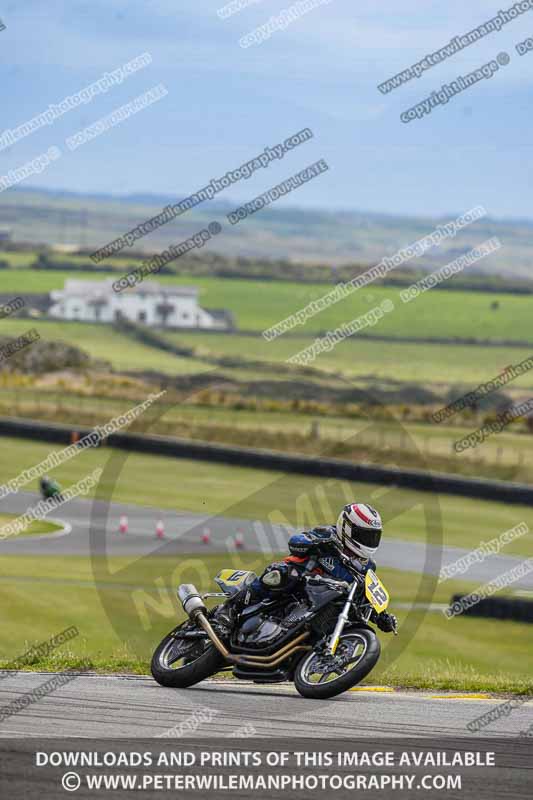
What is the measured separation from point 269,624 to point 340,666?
0.76m

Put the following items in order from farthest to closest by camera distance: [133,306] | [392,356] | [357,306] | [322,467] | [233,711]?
[357,306] < [133,306] < [392,356] < [322,467] < [233,711]

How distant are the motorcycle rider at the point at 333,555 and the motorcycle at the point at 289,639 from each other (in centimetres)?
7

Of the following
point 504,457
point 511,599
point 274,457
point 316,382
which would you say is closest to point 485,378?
point 316,382

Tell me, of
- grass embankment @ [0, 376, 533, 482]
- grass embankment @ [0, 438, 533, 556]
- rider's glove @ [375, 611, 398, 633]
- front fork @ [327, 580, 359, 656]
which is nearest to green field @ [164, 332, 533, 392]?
grass embankment @ [0, 376, 533, 482]

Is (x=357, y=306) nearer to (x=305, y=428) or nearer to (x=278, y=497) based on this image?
(x=305, y=428)

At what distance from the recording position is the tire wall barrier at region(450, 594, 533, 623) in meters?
28.7

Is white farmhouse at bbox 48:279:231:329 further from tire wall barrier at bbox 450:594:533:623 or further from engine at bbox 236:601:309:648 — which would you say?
engine at bbox 236:601:309:648

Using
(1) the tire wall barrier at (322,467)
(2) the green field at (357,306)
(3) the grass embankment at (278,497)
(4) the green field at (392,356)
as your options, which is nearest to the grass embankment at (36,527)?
(3) the grass embankment at (278,497)

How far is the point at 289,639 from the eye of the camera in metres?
10.8

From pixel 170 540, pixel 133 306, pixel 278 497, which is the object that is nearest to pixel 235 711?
pixel 170 540

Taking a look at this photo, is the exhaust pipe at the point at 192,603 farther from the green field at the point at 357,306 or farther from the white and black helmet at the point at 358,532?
the green field at the point at 357,306

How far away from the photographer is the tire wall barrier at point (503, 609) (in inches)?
1129

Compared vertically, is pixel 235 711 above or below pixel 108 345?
above

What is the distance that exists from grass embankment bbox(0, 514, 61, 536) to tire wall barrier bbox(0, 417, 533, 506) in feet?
35.7
